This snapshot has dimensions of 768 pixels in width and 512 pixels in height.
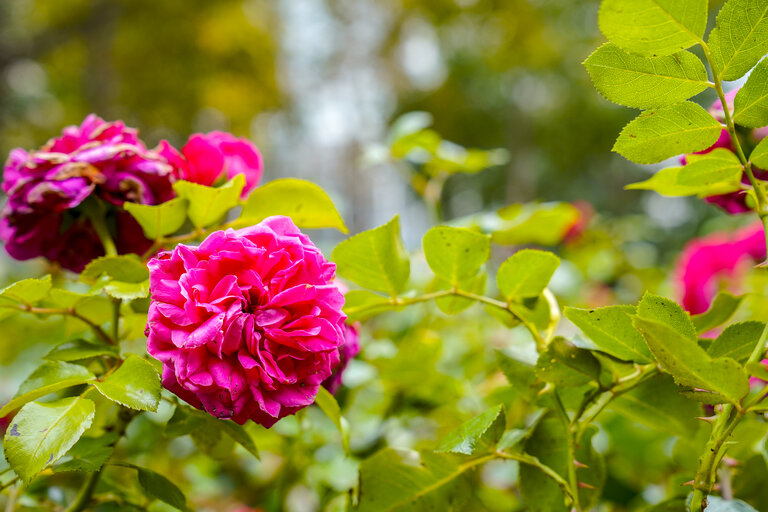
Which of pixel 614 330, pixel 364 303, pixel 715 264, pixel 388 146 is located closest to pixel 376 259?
pixel 364 303

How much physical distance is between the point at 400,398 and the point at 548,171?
8.45m

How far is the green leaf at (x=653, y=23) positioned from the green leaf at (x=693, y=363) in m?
0.12

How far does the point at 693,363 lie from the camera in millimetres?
205

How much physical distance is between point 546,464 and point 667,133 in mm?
179

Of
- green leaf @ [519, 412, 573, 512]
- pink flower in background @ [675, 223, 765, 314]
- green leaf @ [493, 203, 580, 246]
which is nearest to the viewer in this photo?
green leaf @ [519, 412, 573, 512]

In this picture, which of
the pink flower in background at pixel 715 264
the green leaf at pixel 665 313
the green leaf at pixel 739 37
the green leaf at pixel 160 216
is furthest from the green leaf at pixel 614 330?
the pink flower in background at pixel 715 264

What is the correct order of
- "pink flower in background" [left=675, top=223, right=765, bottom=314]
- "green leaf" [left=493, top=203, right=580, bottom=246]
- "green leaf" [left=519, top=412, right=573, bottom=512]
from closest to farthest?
"green leaf" [left=519, top=412, right=573, bottom=512] → "green leaf" [left=493, top=203, right=580, bottom=246] → "pink flower in background" [left=675, top=223, right=765, bottom=314]

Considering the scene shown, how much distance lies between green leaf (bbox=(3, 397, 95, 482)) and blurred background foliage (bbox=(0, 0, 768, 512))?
0.43 feet

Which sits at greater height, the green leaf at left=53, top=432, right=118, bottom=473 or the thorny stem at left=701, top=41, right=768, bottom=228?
the thorny stem at left=701, top=41, right=768, bottom=228

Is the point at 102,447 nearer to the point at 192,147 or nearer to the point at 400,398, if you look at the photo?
the point at 192,147

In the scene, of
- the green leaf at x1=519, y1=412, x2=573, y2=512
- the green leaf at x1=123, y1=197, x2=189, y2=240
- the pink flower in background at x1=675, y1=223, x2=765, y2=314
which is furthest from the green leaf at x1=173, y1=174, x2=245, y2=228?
the pink flower in background at x1=675, y1=223, x2=765, y2=314

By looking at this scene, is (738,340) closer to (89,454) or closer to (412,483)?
(412,483)

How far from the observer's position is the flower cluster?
330 millimetres

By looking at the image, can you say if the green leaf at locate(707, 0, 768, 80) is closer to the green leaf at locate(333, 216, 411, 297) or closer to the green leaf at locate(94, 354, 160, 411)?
the green leaf at locate(333, 216, 411, 297)
